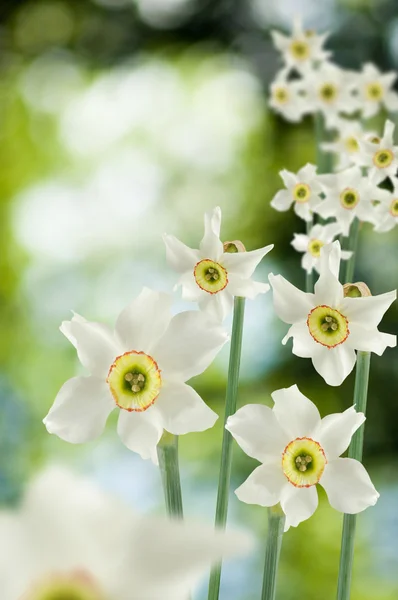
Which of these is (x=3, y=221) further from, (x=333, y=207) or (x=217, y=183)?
(x=333, y=207)

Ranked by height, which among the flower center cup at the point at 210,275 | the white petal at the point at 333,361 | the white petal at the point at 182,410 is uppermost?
the flower center cup at the point at 210,275

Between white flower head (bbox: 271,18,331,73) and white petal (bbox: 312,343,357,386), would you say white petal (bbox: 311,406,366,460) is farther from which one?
white flower head (bbox: 271,18,331,73)

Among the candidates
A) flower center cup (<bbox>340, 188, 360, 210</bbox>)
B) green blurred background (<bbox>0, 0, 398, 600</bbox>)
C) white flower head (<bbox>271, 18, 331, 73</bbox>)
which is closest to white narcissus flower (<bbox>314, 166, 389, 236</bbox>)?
flower center cup (<bbox>340, 188, 360, 210</bbox>)

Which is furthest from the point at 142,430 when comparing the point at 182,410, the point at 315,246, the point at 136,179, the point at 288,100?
the point at 136,179

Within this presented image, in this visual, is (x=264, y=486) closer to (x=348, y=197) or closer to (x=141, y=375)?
(x=141, y=375)

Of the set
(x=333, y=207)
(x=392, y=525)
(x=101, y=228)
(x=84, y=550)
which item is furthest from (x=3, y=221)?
(x=84, y=550)

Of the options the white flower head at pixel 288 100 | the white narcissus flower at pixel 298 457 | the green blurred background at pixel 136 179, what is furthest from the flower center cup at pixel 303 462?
the green blurred background at pixel 136 179

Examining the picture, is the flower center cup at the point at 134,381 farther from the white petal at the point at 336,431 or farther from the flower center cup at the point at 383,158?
the flower center cup at the point at 383,158
